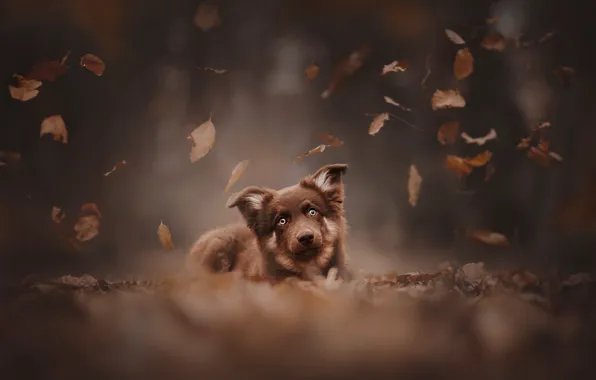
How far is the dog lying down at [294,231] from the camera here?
4.11 feet

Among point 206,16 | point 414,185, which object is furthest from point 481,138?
point 206,16

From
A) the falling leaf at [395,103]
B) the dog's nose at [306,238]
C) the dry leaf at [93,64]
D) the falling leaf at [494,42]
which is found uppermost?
the falling leaf at [494,42]

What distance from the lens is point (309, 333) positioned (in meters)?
0.98

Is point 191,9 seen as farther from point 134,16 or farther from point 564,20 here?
point 564,20

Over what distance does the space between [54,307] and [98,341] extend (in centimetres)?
13

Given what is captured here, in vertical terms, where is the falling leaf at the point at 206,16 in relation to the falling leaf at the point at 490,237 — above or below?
above

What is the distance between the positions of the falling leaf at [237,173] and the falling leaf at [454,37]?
0.52 m

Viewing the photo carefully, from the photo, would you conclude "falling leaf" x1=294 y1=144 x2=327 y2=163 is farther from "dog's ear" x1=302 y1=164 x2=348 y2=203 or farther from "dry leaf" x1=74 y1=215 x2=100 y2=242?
"dry leaf" x1=74 y1=215 x2=100 y2=242

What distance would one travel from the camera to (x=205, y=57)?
4.14 feet

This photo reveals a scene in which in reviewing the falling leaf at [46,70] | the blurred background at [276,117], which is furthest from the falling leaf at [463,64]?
the falling leaf at [46,70]

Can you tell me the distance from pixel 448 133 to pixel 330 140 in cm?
27

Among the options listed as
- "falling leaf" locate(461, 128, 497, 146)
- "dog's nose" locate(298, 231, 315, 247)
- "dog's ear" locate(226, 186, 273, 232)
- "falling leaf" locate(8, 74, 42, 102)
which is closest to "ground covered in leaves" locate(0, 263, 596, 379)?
"dog's nose" locate(298, 231, 315, 247)

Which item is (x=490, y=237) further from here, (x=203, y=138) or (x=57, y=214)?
(x=57, y=214)

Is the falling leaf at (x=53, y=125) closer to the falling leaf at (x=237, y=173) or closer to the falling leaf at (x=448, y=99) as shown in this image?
the falling leaf at (x=237, y=173)
